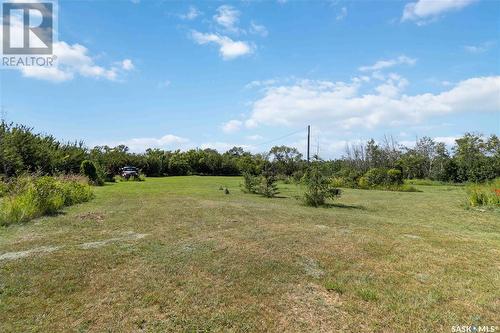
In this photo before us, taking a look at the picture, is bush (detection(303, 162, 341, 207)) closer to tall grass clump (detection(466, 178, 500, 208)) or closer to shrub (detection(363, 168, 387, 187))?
tall grass clump (detection(466, 178, 500, 208))

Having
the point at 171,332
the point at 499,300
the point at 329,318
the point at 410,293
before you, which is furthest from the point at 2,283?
the point at 499,300

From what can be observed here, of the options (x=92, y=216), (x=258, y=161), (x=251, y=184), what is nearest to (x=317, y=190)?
(x=251, y=184)

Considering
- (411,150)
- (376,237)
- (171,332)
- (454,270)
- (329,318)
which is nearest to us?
(171,332)

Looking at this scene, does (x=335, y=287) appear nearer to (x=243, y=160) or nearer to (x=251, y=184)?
(x=251, y=184)

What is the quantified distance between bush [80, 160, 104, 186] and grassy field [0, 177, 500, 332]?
47.5 ft

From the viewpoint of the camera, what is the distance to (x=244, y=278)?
13.2 feet

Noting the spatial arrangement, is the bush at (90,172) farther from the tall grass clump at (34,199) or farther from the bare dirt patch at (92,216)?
the bare dirt patch at (92,216)

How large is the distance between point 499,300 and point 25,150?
21.6 meters

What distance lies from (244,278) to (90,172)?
19761 mm

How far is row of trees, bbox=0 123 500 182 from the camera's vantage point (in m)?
18.8

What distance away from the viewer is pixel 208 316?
3127mm

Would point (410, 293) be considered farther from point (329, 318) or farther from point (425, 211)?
point (425, 211)

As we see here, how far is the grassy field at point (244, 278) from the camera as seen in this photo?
3.08 meters

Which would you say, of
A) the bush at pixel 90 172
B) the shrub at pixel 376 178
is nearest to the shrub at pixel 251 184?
the shrub at pixel 376 178
